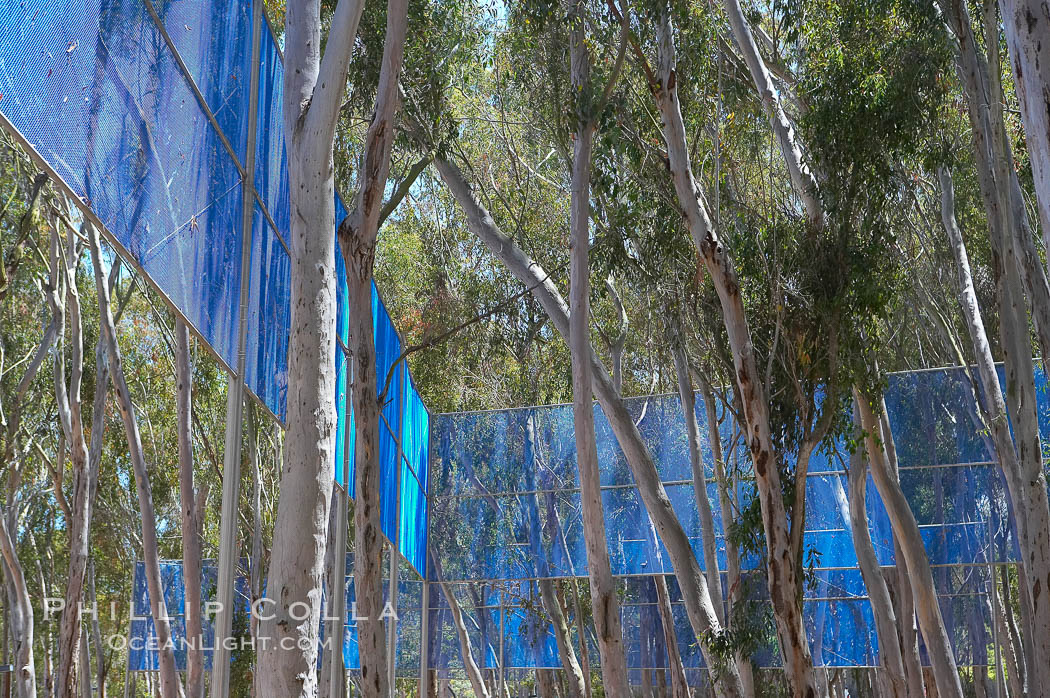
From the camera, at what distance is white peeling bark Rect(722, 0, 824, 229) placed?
9.37 m

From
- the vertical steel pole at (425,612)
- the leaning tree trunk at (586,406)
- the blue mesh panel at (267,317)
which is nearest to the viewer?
the blue mesh panel at (267,317)

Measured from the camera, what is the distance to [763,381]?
29.2 ft

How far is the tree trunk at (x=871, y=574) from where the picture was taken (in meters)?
11.7

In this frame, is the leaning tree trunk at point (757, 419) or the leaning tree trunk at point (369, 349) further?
the leaning tree trunk at point (757, 419)

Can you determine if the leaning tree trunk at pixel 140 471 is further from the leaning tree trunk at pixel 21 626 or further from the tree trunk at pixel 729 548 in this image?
the tree trunk at pixel 729 548

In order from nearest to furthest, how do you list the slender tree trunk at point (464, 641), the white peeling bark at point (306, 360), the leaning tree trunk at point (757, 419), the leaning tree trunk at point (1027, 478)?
the white peeling bark at point (306, 360), the leaning tree trunk at point (757, 419), the leaning tree trunk at point (1027, 478), the slender tree trunk at point (464, 641)

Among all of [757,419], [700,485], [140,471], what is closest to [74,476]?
[140,471]

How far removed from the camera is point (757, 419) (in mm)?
8594

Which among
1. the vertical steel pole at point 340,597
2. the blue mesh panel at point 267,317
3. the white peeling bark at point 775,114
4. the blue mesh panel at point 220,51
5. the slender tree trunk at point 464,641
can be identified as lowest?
the slender tree trunk at point 464,641

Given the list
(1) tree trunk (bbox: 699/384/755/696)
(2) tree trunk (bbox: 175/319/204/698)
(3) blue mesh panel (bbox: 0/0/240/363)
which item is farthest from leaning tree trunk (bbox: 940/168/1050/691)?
(2) tree trunk (bbox: 175/319/204/698)

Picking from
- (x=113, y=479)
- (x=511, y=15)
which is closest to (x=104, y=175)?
(x=511, y=15)

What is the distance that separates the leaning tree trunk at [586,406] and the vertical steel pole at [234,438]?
13.0 feet

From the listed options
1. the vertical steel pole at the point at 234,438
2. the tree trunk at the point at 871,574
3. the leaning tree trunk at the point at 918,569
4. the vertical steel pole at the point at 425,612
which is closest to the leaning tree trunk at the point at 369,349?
the vertical steel pole at the point at 234,438

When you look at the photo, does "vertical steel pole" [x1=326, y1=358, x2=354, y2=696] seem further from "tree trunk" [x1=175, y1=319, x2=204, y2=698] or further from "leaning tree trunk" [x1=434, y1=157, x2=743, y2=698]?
"leaning tree trunk" [x1=434, y1=157, x2=743, y2=698]
